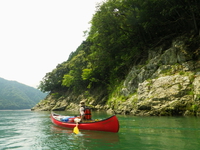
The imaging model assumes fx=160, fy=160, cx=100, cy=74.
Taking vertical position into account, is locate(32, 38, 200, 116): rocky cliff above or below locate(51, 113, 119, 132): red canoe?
above

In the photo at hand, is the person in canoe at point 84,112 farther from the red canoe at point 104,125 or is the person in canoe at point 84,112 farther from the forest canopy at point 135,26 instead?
the forest canopy at point 135,26

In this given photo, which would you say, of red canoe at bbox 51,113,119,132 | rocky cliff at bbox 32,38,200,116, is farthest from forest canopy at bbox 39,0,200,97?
red canoe at bbox 51,113,119,132

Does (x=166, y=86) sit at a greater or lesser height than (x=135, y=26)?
lesser

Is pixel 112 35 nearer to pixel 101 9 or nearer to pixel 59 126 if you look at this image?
pixel 101 9

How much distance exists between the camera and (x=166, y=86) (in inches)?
583

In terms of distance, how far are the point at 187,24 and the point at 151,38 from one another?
4.67 meters

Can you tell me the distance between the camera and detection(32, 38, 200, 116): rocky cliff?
1329 centimetres

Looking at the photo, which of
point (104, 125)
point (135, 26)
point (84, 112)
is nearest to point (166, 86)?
point (84, 112)

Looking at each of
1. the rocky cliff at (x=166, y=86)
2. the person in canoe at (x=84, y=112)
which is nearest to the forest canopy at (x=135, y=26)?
the rocky cliff at (x=166, y=86)

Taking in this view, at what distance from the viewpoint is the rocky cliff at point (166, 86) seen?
13.3 meters

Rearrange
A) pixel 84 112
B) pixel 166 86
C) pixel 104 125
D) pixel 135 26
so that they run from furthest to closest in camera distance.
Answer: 1. pixel 135 26
2. pixel 166 86
3. pixel 84 112
4. pixel 104 125

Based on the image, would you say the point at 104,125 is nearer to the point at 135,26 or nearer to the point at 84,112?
the point at 84,112

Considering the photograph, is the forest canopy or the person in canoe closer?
the person in canoe

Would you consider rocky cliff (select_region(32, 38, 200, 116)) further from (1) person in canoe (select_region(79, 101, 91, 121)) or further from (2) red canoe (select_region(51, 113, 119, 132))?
(2) red canoe (select_region(51, 113, 119, 132))
